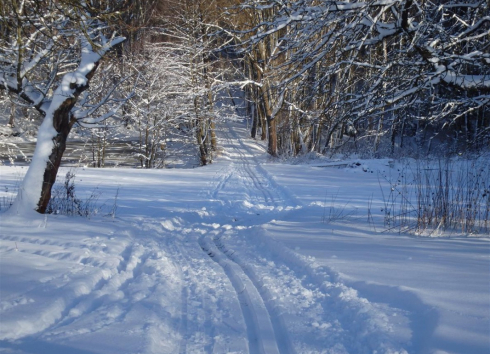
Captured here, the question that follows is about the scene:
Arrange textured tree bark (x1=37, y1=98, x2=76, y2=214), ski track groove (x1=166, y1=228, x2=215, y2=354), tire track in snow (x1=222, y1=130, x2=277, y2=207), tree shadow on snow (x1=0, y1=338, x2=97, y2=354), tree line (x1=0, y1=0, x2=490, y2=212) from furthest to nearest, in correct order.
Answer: tire track in snow (x1=222, y1=130, x2=277, y2=207), textured tree bark (x1=37, y1=98, x2=76, y2=214), tree line (x1=0, y1=0, x2=490, y2=212), ski track groove (x1=166, y1=228, x2=215, y2=354), tree shadow on snow (x1=0, y1=338, x2=97, y2=354)

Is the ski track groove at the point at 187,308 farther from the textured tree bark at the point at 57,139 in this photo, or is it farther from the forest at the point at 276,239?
the textured tree bark at the point at 57,139

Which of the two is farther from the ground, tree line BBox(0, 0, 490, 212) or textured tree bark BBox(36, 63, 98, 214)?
tree line BBox(0, 0, 490, 212)

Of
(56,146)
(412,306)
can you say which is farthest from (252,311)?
(56,146)

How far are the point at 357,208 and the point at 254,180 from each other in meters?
6.44

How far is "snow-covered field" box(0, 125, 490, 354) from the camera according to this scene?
138 inches

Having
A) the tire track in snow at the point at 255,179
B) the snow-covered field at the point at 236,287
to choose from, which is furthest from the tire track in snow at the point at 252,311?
the tire track in snow at the point at 255,179

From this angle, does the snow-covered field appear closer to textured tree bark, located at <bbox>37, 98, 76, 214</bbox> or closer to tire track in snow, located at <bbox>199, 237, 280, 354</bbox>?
tire track in snow, located at <bbox>199, 237, 280, 354</bbox>

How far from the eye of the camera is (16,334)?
3.38 metres

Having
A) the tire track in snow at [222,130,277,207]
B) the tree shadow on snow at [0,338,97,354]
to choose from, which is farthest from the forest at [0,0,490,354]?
the tire track in snow at [222,130,277,207]

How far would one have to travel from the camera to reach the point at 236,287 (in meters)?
5.00

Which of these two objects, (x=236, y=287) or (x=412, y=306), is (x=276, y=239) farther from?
(x=412, y=306)

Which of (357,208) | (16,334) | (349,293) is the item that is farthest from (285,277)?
(357,208)

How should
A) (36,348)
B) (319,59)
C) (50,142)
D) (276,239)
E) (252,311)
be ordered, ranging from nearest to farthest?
(36,348), (252,311), (319,59), (276,239), (50,142)

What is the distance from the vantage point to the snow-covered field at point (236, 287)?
3.50 metres
